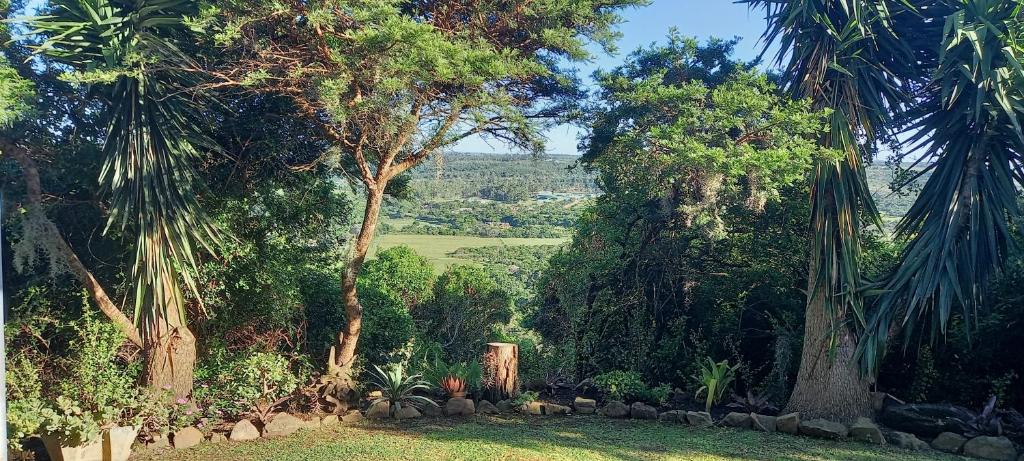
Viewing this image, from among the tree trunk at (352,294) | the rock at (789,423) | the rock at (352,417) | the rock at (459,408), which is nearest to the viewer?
the rock at (789,423)

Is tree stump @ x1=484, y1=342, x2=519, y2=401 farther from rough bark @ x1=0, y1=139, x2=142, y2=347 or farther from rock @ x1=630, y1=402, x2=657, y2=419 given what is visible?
rough bark @ x1=0, y1=139, x2=142, y2=347

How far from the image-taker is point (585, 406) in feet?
22.1

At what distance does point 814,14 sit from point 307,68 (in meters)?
4.42

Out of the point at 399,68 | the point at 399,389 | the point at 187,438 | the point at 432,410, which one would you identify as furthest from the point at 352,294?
the point at 399,68

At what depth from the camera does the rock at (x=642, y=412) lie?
21.2 feet

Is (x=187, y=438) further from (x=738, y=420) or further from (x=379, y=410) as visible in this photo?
(x=738, y=420)

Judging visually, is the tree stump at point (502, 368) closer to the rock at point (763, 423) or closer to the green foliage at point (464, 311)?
the rock at point (763, 423)

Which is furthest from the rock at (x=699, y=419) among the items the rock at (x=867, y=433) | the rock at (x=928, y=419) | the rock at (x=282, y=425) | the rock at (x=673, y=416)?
the rock at (x=282, y=425)

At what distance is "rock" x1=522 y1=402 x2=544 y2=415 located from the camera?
6.62 meters

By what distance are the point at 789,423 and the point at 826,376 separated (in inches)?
24.8

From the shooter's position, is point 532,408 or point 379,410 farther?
point 532,408

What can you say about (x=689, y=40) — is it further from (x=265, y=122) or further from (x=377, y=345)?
(x=377, y=345)

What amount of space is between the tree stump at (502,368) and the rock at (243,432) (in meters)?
2.37

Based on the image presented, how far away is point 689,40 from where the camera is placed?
6.83m
